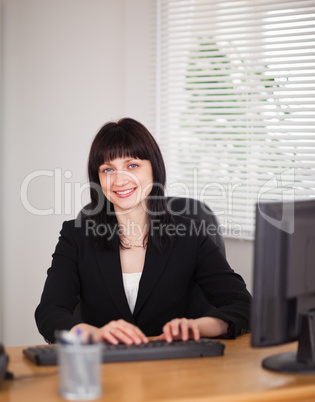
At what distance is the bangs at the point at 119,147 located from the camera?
259cm

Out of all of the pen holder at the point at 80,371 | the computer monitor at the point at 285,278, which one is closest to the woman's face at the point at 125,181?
the computer monitor at the point at 285,278

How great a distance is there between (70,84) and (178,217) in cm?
171

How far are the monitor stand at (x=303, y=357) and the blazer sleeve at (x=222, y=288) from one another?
0.36 metres

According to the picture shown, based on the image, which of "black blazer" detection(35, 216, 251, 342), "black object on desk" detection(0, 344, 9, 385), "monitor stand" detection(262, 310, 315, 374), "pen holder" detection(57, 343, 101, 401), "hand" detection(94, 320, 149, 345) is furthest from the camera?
"black blazer" detection(35, 216, 251, 342)

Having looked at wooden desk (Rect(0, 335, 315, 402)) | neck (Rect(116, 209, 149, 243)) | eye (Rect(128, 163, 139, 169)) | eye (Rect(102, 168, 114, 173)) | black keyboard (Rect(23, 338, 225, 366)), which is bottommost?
wooden desk (Rect(0, 335, 315, 402))

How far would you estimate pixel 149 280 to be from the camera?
8.37 ft

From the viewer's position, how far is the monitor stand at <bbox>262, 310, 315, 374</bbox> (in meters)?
1.81

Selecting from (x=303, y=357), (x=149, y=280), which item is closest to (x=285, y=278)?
(x=303, y=357)

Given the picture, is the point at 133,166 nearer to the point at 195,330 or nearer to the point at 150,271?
the point at 150,271

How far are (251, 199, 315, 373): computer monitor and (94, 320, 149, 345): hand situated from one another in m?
0.41

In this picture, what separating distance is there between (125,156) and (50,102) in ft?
5.65

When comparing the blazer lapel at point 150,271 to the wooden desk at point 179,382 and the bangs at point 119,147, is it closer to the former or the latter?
the bangs at point 119,147

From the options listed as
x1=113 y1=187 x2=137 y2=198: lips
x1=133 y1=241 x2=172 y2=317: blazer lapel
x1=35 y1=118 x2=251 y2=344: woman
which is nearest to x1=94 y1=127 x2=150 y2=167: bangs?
x1=35 y1=118 x2=251 y2=344: woman

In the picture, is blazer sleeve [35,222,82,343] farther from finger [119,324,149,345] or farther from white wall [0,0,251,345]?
white wall [0,0,251,345]
